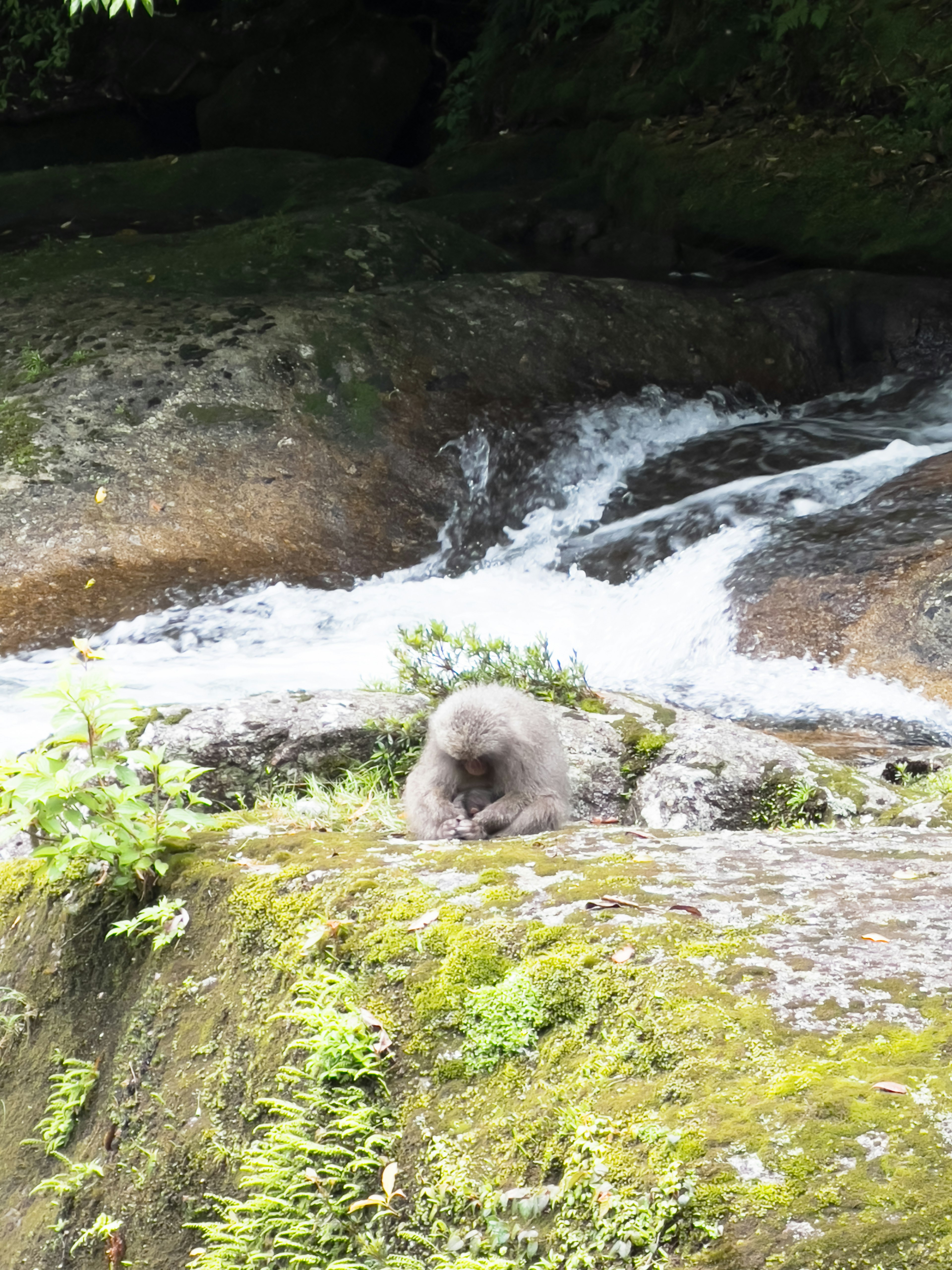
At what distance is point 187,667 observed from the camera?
923 cm

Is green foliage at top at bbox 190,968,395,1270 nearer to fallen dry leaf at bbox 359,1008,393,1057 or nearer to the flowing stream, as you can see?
fallen dry leaf at bbox 359,1008,393,1057

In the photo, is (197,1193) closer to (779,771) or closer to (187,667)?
(779,771)

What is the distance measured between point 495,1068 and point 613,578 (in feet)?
27.1

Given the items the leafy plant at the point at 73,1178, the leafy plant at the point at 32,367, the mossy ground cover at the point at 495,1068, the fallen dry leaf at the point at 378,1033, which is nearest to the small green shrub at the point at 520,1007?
the mossy ground cover at the point at 495,1068

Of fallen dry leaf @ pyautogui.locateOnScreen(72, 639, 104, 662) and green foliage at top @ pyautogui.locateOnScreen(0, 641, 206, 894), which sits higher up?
fallen dry leaf @ pyautogui.locateOnScreen(72, 639, 104, 662)

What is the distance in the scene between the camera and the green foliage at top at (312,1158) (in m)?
2.65

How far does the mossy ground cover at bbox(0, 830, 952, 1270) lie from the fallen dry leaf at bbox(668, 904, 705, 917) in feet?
0.14

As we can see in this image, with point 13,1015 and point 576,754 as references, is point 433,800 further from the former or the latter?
point 13,1015

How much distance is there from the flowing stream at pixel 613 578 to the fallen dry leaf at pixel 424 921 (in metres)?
4.78

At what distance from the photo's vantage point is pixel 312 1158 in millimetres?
2785

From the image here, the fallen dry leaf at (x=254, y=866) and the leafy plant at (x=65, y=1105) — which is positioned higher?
the fallen dry leaf at (x=254, y=866)

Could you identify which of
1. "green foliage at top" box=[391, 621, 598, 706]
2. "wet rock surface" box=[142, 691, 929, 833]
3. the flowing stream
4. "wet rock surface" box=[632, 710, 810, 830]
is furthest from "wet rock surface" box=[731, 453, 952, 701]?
"wet rock surface" box=[632, 710, 810, 830]

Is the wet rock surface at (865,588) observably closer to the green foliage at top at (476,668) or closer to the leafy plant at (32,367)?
the green foliage at top at (476,668)

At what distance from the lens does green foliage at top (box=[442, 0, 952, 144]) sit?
47.1 ft
